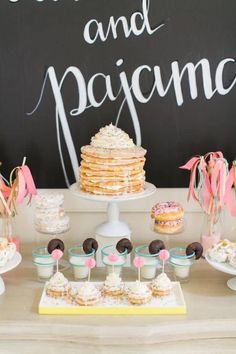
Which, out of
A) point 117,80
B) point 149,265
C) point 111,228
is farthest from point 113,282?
point 117,80

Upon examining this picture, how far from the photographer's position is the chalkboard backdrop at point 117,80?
212cm

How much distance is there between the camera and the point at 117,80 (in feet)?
7.10

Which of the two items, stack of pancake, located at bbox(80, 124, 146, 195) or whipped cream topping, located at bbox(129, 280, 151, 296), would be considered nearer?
whipped cream topping, located at bbox(129, 280, 151, 296)

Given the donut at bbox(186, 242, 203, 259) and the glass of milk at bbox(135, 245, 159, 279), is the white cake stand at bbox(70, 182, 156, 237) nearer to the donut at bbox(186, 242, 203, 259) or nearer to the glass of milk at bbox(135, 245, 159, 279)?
the glass of milk at bbox(135, 245, 159, 279)

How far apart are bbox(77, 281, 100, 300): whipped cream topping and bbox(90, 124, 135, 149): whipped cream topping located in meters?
0.50

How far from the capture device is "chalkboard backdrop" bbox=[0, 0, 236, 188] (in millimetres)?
2123

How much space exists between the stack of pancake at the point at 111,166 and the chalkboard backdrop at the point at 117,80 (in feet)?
Result: 0.82

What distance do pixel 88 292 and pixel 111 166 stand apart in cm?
44

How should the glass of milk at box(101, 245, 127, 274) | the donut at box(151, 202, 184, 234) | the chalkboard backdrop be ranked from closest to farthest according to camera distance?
the glass of milk at box(101, 245, 127, 274) < the donut at box(151, 202, 184, 234) < the chalkboard backdrop

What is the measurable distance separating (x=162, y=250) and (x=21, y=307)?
49cm

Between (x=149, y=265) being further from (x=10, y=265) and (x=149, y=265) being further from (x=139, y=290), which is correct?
(x=10, y=265)

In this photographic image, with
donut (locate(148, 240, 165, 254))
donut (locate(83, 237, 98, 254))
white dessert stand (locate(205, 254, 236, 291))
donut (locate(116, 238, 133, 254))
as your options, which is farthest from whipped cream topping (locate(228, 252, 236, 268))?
donut (locate(83, 237, 98, 254))

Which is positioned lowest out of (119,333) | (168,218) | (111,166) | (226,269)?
(119,333)

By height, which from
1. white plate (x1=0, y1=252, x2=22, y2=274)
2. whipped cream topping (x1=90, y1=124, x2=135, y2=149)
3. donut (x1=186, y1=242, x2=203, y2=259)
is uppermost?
whipped cream topping (x1=90, y1=124, x2=135, y2=149)
